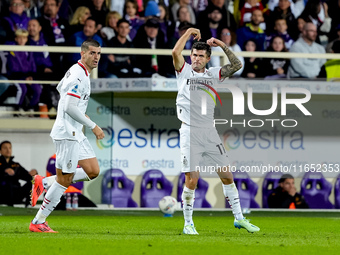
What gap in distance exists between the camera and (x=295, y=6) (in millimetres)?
18812

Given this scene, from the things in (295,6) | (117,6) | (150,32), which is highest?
(295,6)

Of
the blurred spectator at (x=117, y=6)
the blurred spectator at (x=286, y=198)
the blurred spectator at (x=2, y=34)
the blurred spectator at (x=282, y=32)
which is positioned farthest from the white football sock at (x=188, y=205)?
the blurred spectator at (x=117, y=6)

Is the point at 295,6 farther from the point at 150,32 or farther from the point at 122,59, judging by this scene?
the point at 122,59

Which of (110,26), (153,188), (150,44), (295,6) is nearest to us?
(153,188)

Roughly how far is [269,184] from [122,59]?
399 centimetres

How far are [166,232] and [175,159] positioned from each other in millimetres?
6409

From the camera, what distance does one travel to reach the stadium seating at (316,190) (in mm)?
16141

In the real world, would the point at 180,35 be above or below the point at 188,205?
above

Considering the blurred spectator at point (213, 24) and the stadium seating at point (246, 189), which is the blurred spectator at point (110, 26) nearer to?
the blurred spectator at point (213, 24)

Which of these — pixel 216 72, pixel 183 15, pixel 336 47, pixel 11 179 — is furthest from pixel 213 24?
pixel 216 72

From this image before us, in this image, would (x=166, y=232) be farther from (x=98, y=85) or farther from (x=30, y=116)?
(x=30, y=116)

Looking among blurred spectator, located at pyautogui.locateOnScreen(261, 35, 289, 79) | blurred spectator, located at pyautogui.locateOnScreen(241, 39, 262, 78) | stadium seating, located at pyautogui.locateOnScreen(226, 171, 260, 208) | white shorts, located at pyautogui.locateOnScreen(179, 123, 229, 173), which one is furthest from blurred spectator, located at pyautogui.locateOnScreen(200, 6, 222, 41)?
white shorts, located at pyautogui.locateOnScreen(179, 123, 229, 173)

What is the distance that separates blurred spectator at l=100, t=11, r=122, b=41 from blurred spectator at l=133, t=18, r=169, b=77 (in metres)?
0.55

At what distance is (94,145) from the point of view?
15.7m
